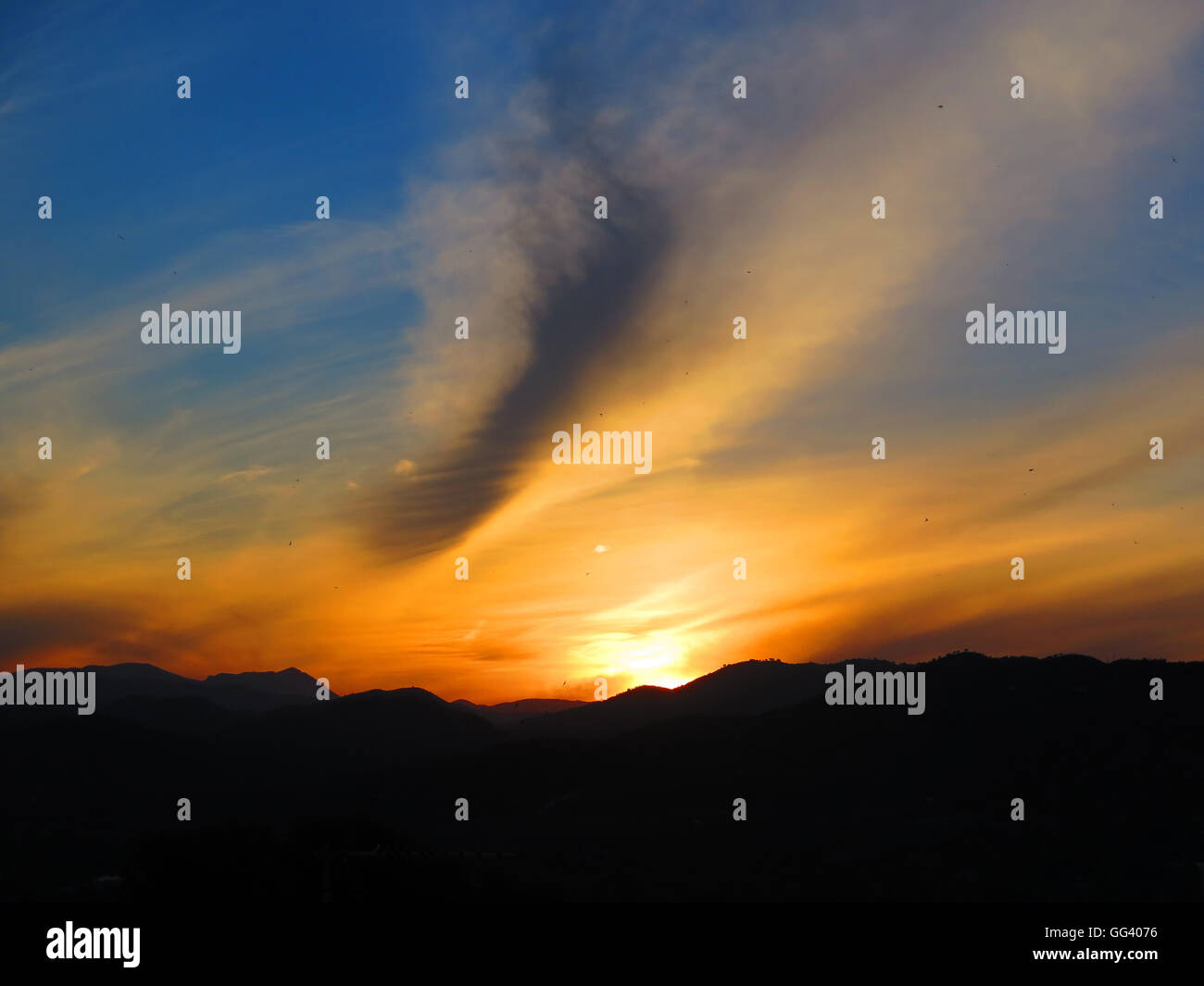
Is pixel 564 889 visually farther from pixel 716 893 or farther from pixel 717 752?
pixel 717 752

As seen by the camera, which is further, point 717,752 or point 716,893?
point 717,752

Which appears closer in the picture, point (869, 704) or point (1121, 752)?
point (1121, 752)
